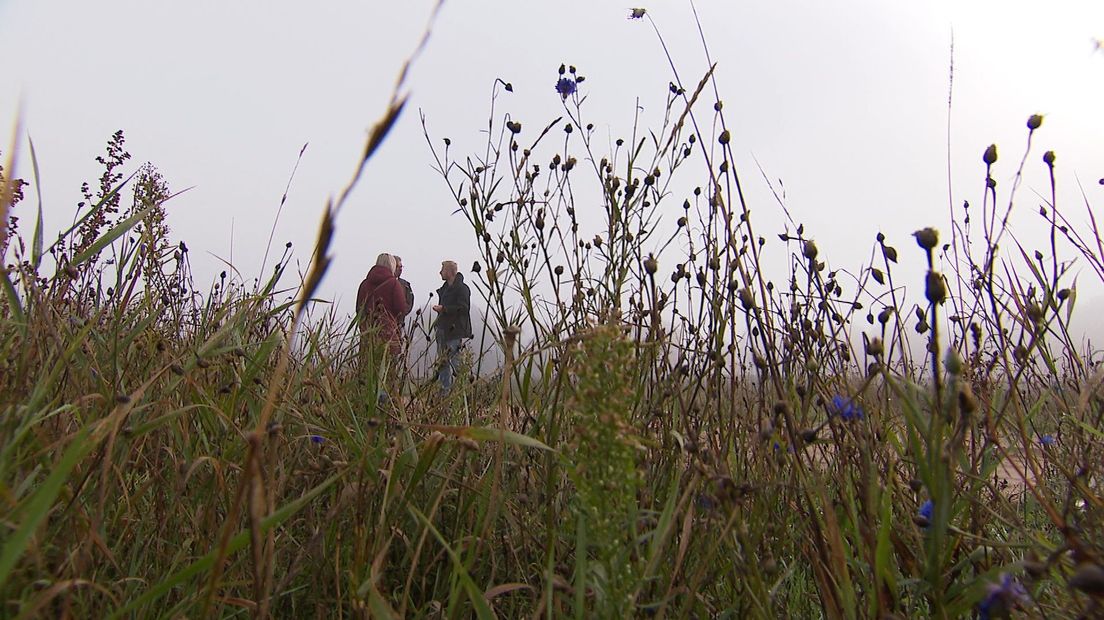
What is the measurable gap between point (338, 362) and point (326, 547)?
1449 millimetres

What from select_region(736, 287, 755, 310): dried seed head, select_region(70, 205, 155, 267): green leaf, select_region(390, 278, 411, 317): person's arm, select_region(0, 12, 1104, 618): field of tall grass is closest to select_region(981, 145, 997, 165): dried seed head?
select_region(0, 12, 1104, 618): field of tall grass

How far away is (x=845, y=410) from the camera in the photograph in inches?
47.7

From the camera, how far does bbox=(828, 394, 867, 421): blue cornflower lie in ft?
3.62

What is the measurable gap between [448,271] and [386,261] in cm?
54

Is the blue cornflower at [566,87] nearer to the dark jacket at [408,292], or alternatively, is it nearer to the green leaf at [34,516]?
the green leaf at [34,516]

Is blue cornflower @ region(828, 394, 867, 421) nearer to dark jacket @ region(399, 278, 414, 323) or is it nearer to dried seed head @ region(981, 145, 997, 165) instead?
dried seed head @ region(981, 145, 997, 165)

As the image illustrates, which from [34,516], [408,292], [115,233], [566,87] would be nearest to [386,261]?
[408,292]

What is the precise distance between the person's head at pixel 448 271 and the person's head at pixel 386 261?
0.44m

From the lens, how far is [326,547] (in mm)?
1213

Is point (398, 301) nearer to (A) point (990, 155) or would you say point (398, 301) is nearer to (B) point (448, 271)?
(B) point (448, 271)

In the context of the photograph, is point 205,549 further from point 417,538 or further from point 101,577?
point 417,538

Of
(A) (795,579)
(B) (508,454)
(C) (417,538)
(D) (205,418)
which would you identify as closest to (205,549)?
(C) (417,538)

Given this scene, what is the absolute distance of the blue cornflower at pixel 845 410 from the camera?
3.62 ft

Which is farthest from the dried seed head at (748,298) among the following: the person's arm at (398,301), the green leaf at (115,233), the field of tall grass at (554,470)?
the person's arm at (398,301)
